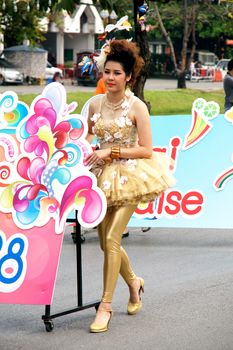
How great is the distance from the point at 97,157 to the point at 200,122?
4.50 m

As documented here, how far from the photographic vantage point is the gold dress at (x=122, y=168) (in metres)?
7.17

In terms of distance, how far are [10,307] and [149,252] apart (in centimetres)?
284

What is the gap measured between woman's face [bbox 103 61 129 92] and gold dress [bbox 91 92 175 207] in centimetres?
12

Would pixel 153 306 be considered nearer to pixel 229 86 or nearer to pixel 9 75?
pixel 229 86

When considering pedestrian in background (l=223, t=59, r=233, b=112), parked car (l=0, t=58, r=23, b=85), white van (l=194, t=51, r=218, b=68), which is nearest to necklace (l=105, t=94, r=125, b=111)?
pedestrian in background (l=223, t=59, r=233, b=112)

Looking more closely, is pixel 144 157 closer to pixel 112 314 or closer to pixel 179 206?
pixel 112 314

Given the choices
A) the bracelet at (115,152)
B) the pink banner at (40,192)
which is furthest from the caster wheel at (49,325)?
the bracelet at (115,152)

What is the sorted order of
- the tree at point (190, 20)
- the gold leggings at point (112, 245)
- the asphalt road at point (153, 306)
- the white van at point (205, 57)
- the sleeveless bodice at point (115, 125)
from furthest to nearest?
the white van at point (205, 57), the tree at point (190, 20), the sleeveless bodice at point (115, 125), the gold leggings at point (112, 245), the asphalt road at point (153, 306)

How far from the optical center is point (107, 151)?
7.16m

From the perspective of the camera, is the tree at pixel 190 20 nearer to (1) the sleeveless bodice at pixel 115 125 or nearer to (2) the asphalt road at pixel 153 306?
(2) the asphalt road at pixel 153 306

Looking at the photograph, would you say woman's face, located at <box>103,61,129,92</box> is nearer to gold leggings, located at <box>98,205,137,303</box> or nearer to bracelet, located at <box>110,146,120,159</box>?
bracelet, located at <box>110,146,120,159</box>

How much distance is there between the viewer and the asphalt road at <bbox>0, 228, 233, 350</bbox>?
6.84 meters

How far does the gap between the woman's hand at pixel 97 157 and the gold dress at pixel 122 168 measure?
0.08 metres

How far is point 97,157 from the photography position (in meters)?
7.05
